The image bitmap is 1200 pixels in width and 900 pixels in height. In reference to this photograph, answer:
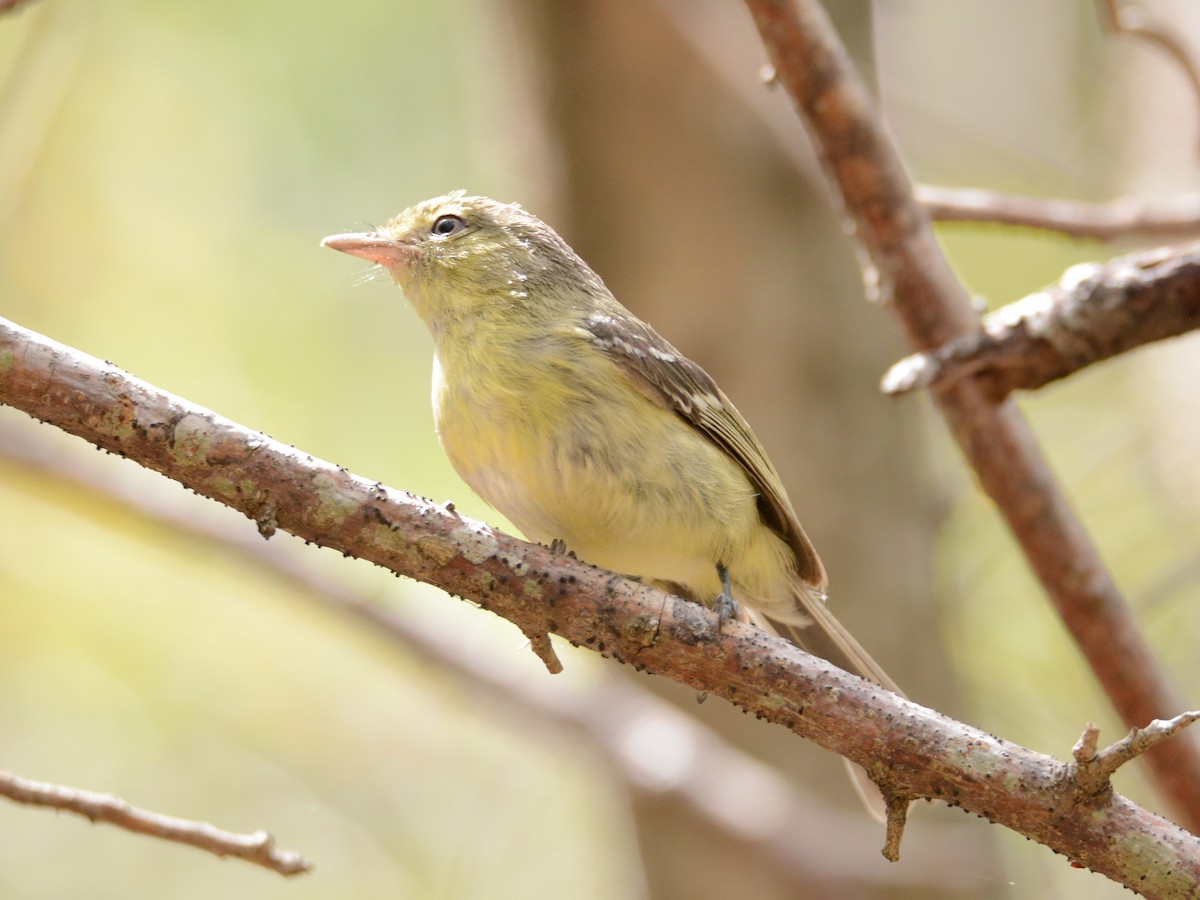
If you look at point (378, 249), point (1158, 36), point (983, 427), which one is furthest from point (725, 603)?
point (1158, 36)

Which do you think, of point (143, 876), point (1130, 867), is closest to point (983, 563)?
point (1130, 867)

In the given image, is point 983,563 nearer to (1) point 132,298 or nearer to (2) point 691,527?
(2) point 691,527

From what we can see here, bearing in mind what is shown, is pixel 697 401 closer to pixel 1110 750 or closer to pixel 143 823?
pixel 1110 750

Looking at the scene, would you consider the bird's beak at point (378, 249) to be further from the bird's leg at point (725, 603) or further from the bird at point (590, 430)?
the bird's leg at point (725, 603)

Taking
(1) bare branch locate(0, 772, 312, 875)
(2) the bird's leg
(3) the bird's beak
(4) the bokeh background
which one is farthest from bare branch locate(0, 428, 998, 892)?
(1) bare branch locate(0, 772, 312, 875)

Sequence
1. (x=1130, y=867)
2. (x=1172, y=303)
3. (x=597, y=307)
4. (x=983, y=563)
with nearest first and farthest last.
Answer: (x=1130, y=867) < (x=1172, y=303) < (x=597, y=307) < (x=983, y=563)

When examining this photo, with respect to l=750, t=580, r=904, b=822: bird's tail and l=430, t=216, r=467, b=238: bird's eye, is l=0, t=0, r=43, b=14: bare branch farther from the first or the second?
l=750, t=580, r=904, b=822: bird's tail
